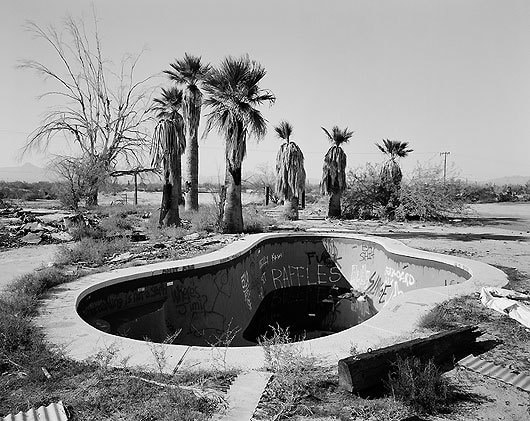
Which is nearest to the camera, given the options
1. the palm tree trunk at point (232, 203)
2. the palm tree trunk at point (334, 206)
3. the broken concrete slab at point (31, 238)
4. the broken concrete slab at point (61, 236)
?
the broken concrete slab at point (31, 238)

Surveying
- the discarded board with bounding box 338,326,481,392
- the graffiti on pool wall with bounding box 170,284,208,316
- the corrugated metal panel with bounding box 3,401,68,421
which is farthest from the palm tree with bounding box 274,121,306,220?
the corrugated metal panel with bounding box 3,401,68,421

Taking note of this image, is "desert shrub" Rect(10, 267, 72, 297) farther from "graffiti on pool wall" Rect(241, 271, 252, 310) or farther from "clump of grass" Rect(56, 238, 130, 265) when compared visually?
"graffiti on pool wall" Rect(241, 271, 252, 310)

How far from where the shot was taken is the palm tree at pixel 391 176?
25859 millimetres

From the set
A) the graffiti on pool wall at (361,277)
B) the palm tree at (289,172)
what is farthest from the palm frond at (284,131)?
the graffiti on pool wall at (361,277)

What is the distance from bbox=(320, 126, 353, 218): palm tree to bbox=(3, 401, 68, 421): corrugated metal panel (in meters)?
23.7

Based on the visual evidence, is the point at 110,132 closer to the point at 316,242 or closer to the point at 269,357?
the point at 316,242

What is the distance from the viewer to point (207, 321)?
9.77m

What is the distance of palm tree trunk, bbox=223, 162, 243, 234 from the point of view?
1734cm

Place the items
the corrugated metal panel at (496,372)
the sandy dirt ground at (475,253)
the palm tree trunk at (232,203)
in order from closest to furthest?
the sandy dirt ground at (475,253)
the corrugated metal panel at (496,372)
the palm tree trunk at (232,203)

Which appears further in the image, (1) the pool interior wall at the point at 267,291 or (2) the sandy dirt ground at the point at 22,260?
(2) the sandy dirt ground at the point at 22,260

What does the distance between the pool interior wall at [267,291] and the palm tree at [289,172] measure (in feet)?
31.7

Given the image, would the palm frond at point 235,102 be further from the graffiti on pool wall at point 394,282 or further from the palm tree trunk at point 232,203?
the graffiti on pool wall at point 394,282

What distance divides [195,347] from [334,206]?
22135 millimetres

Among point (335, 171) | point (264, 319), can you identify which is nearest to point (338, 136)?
point (335, 171)
